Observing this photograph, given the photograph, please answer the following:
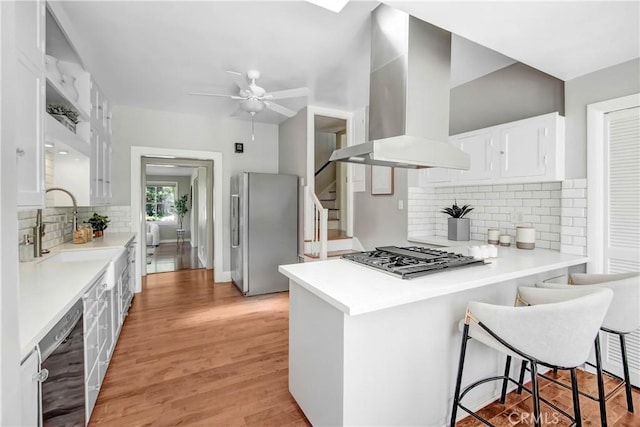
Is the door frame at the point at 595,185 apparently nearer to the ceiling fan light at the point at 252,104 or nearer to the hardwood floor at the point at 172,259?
the ceiling fan light at the point at 252,104

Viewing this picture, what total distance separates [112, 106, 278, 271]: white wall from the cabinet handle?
376 cm

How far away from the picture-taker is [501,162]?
110 inches

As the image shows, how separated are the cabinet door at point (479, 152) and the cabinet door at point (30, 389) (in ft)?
10.3

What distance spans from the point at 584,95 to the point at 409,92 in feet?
4.86

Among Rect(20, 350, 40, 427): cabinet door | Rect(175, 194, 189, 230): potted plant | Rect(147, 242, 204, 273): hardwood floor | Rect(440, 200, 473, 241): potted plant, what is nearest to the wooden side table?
Rect(175, 194, 189, 230): potted plant

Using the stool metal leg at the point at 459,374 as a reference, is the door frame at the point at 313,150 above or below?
above

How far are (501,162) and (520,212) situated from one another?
0.53m

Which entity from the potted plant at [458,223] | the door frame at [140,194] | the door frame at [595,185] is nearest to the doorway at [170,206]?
the door frame at [140,194]

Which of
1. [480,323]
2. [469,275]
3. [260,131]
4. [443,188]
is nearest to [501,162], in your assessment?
[443,188]

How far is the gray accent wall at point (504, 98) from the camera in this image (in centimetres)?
267

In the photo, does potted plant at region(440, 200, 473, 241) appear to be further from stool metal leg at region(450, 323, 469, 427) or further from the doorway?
the doorway

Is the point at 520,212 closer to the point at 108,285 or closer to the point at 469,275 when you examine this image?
the point at 469,275

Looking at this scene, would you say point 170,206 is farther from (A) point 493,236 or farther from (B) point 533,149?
(B) point 533,149

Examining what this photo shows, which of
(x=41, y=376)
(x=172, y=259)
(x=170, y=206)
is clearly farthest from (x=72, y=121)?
(x=170, y=206)
